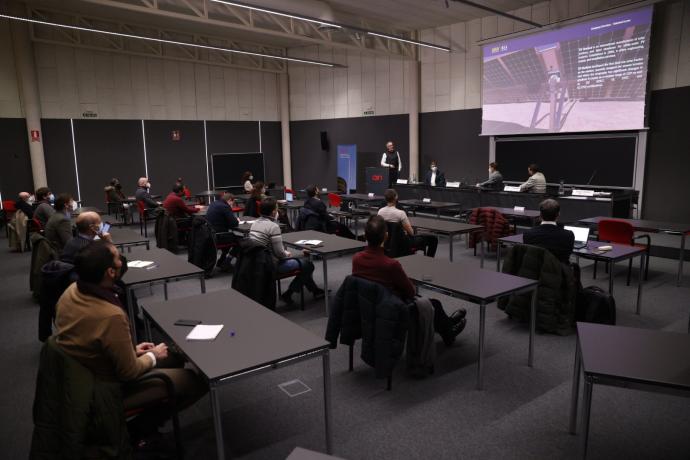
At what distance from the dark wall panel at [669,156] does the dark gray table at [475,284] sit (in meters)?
6.92

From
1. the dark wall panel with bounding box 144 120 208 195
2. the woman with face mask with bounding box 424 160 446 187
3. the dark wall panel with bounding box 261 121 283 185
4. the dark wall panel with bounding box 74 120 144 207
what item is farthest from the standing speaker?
the dark wall panel with bounding box 74 120 144 207

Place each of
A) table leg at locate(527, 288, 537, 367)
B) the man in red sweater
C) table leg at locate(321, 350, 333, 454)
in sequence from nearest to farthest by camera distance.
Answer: table leg at locate(321, 350, 333, 454) < table leg at locate(527, 288, 537, 367) < the man in red sweater

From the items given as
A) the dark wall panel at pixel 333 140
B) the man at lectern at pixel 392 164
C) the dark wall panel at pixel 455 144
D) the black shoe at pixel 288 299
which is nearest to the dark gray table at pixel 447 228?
the black shoe at pixel 288 299

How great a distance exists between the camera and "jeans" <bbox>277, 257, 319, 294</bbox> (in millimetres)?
4941

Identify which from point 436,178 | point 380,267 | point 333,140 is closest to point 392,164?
point 436,178

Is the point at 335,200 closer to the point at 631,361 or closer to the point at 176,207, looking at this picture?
the point at 176,207

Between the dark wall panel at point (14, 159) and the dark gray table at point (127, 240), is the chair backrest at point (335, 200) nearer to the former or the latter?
the dark gray table at point (127, 240)

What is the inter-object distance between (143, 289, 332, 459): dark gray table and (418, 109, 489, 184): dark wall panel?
31.6 feet

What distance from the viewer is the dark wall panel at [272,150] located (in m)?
15.7

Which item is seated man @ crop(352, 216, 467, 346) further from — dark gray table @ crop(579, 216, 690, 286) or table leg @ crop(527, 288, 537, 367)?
dark gray table @ crop(579, 216, 690, 286)

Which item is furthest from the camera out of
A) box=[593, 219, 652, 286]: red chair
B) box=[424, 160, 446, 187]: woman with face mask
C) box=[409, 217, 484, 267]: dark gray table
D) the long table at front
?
box=[424, 160, 446, 187]: woman with face mask

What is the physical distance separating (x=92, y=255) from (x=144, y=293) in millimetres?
4074

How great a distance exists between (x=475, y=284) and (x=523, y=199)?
19.8 ft

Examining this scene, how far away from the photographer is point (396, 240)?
224 inches
